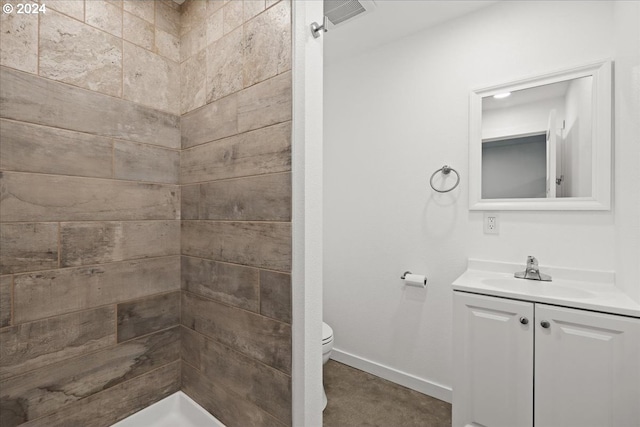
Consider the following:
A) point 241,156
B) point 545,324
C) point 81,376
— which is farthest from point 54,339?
point 545,324

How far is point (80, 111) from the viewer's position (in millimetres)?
1229

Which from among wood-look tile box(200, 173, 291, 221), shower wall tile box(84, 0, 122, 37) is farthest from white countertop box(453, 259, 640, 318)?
shower wall tile box(84, 0, 122, 37)

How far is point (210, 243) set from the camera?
1402 mm

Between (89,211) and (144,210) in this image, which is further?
(144,210)

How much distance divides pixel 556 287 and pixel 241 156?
1747mm

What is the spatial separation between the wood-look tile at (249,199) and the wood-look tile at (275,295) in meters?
0.22

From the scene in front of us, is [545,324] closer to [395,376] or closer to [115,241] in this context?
[395,376]

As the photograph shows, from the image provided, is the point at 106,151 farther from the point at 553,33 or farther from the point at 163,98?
the point at 553,33

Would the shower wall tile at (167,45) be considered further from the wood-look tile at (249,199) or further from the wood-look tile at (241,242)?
the wood-look tile at (241,242)

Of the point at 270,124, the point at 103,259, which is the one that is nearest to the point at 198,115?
the point at 270,124

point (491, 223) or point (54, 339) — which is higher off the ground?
point (491, 223)

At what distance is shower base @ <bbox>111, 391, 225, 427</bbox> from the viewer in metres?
1.38

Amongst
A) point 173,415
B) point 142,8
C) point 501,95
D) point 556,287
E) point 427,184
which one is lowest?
point 173,415

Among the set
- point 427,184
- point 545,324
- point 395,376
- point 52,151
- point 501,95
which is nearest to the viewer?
point 52,151
